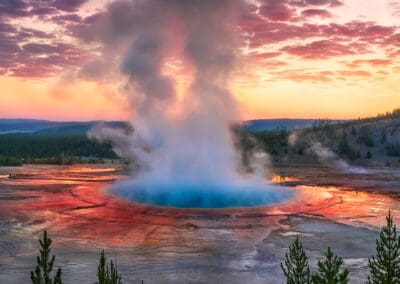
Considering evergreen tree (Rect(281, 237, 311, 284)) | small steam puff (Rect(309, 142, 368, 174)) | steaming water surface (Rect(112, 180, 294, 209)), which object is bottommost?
steaming water surface (Rect(112, 180, 294, 209))

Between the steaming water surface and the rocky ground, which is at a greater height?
the steaming water surface

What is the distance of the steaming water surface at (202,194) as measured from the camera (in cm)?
2505

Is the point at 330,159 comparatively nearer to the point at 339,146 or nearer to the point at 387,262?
the point at 339,146

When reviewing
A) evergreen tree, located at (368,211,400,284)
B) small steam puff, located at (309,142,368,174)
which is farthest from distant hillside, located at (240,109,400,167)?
evergreen tree, located at (368,211,400,284)

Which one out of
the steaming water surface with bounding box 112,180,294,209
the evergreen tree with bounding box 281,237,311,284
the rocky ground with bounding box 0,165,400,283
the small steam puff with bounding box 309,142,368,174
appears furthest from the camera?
the small steam puff with bounding box 309,142,368,174

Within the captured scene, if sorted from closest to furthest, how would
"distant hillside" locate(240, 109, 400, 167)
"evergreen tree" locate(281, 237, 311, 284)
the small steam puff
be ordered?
1. "evergreen tree" locate(281, 237, 311, 284)
2. the small steam puff
3. "distant hillside" locate(240, 109, 400, 167)

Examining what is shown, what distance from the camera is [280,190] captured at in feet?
96.0

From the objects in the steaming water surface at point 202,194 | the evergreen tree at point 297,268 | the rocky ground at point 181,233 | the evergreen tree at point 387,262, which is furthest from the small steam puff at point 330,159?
the evergreen tree at point 297,268

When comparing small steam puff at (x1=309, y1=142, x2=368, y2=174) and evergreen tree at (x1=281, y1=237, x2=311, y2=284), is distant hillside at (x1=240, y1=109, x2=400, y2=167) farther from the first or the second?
evergreen tree at (x1=281, y1=237, x2=311, y2=284)

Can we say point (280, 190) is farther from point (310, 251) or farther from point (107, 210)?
point (310, 251)

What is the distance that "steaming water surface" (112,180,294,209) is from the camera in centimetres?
2505

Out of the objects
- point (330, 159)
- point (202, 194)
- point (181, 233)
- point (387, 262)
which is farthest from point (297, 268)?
point (330, 159)

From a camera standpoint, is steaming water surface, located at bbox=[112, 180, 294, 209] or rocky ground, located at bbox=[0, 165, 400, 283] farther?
steaming water surface, located at bbox=[112, 180, 294, 209]

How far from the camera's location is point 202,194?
2781 centimetres
